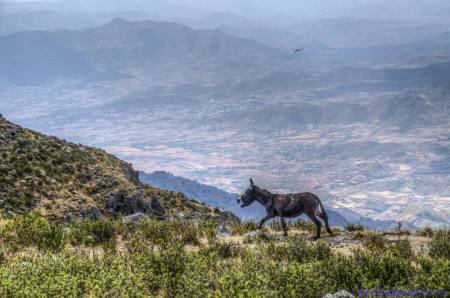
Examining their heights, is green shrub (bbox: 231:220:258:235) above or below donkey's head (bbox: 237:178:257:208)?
below

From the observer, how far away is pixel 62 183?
32.5m

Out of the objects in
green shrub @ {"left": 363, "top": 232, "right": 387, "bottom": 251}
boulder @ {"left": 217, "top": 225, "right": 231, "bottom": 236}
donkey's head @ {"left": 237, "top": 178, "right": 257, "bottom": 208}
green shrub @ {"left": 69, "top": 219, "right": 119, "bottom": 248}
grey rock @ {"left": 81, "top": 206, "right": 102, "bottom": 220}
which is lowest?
grey rock @ {"left": 81, "top": 206, "right": 102, "bottom": 220}

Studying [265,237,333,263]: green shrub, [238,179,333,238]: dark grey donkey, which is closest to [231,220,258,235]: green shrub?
[238,179,333,238]: dark grey donkey

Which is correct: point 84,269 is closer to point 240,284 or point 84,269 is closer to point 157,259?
point 157,259

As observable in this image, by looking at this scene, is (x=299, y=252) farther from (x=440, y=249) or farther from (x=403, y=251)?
(x=440, y=249)

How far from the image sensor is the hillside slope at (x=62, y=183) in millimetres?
28234

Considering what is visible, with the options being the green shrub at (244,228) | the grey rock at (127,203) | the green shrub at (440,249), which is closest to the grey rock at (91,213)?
the grey rock at (127,203)

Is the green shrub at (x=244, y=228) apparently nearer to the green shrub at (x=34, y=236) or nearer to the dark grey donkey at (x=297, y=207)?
the dark grey donkey at (x=297, y=207)

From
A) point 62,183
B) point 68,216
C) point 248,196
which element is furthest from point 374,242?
point 62,183

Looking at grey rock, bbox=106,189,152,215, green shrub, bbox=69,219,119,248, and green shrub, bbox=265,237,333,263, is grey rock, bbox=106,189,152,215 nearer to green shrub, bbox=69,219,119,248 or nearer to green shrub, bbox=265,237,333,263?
green shrub, bbox=69,219,119,248

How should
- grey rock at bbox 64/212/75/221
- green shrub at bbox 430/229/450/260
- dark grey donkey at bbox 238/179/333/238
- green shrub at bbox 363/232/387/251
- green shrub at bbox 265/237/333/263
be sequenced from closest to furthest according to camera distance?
green shrub at bbox 265/237/333/263 → green shrub at bbox 430/229/450/260 → green shrub at bbox 363/232/387/251 → dark grey donkey at bbox 238/179/333/238 → grey rock at bbox 64/212/75/221

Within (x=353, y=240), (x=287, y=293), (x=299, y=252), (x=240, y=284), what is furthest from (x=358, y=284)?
(x=353, y=240)

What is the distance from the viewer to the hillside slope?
2823 centimetres

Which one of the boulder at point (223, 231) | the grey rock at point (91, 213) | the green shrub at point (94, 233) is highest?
the green shrub at point (94, 233)
